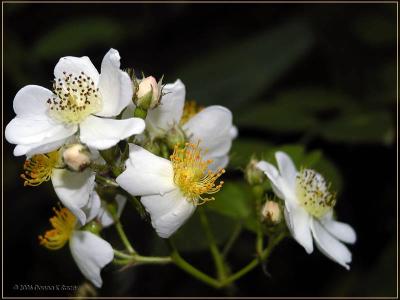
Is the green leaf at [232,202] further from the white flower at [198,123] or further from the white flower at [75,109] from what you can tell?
the white flower at [75,109]

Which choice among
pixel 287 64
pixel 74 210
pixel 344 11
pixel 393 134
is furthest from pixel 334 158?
pixel 74 210

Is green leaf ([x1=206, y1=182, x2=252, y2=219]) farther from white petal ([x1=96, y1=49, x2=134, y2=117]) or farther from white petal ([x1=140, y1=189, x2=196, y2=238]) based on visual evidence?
white petal ([x1=96, y1=49, x2=134, y2=117])

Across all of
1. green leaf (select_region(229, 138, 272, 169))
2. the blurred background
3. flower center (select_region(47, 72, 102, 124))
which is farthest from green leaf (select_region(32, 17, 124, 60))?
flower center (select_region(47, 72, 102, 124))

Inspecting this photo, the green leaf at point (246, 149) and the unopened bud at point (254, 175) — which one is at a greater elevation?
the unopened bud at point (254, 175)

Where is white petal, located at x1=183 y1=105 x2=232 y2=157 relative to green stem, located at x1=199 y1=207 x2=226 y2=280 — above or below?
above

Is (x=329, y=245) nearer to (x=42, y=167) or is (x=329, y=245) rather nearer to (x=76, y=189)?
(x=76, y=189)

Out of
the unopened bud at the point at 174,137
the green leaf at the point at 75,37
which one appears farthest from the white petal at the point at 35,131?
the green leaf at the point at 75,37
